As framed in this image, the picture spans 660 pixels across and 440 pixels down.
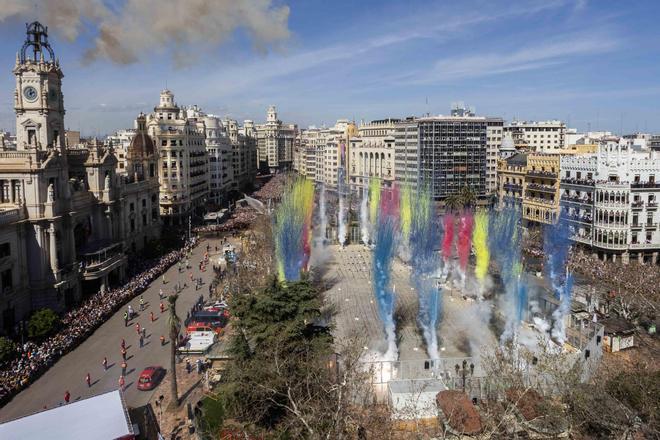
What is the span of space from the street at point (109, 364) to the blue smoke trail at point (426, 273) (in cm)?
1648

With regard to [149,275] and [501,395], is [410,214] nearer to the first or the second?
[149,275]

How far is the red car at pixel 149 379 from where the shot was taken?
30.6 meters

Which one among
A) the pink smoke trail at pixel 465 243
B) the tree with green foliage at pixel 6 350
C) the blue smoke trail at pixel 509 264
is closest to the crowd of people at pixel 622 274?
the blue smoke trail at pixel 509 264

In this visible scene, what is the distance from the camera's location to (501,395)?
26.3 m

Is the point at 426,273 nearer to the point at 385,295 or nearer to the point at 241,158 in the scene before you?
the point at 385,295

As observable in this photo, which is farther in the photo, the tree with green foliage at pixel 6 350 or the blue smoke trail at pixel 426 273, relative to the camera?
the blue smoke trail at pixel 426 273

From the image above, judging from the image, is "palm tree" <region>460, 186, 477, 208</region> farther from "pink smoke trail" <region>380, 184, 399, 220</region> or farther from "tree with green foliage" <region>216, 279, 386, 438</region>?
"tree with green foliage" <region>216, 279, 386, 438</region>

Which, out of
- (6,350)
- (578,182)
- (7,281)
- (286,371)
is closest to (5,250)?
(7,281)

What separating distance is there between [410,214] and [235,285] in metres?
36.1

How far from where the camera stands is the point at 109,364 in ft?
111

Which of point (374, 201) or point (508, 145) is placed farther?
point (374, 201)

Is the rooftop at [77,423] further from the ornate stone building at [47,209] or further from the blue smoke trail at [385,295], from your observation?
the ornate stone building at [47,209]

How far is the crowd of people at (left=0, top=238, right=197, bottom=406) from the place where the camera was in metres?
30.8

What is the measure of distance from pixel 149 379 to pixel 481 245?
37.2 metres
